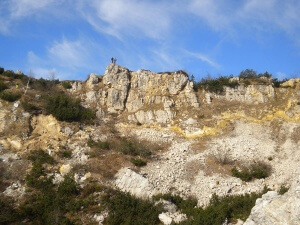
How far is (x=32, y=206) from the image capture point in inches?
827

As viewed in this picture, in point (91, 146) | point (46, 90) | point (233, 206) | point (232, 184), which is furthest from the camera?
point (46, 90)

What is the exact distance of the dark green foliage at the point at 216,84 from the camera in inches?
1417

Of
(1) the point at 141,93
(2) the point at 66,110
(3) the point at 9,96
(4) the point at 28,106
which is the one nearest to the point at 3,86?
(3) the point at 9,96

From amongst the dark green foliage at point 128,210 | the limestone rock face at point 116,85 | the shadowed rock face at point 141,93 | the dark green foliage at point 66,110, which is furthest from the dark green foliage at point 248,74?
the dark green foliage at point 128,210

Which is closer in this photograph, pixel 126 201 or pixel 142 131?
pixel 126 201

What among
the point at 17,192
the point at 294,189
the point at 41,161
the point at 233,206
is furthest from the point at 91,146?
the point at 294,189

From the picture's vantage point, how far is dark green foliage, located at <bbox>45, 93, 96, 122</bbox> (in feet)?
102

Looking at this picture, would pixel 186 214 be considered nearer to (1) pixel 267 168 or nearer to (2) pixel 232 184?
(2) pixel 232 184

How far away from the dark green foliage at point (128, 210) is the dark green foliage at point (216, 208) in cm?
122

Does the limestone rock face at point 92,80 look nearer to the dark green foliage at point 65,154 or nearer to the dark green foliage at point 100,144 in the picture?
the dark green foliage at point 100,144

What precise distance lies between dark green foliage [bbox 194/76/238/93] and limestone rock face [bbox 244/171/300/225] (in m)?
19.2

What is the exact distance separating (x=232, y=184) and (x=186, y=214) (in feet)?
16.0

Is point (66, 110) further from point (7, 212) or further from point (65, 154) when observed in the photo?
point (7, 212)

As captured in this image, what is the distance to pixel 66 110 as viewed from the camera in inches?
1233
